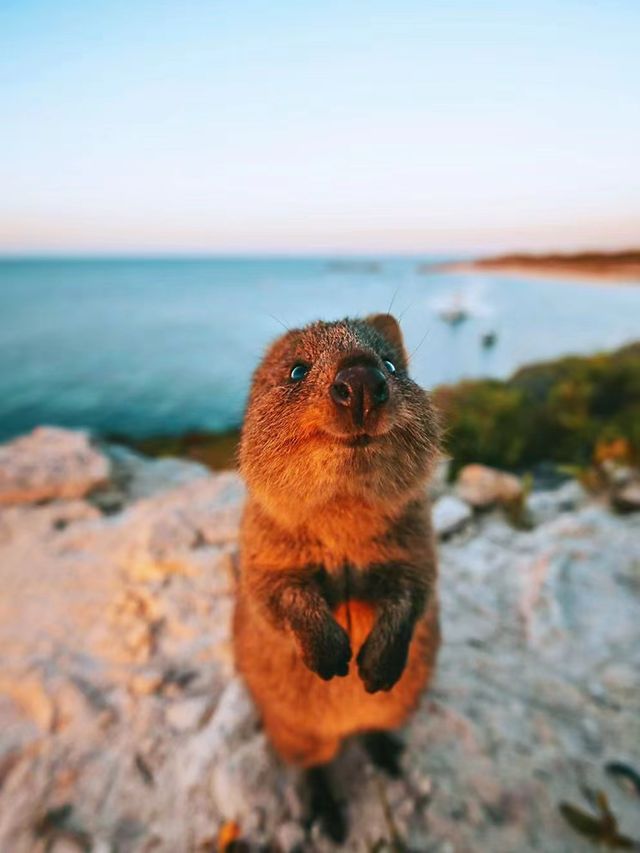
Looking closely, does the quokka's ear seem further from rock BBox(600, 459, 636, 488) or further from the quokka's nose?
rock BBox(600, 459, 636, 488)

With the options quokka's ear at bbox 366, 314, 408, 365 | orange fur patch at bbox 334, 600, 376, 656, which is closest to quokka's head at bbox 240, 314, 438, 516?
quokka's ear at bbox 366, 314, 408, 365

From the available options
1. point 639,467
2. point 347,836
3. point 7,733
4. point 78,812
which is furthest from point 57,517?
point 639,467

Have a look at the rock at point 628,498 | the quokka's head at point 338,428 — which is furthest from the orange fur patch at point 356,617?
the rock at point 628,498

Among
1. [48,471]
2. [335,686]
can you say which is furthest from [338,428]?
[48,471]

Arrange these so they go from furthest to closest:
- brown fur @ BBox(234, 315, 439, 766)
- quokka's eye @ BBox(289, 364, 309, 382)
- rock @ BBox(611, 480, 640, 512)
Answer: rock @ BBox(611, 480, 640, 512) → quokka's eye @ BBox(289, 364, 309, 382) → brown fur @ BBox(234, 315, 439, 766)

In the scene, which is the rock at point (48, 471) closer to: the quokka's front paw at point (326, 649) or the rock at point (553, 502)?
the quokka's front paw at point (326, 649)

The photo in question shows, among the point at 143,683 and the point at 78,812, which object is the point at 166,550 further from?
the point at 78,812
